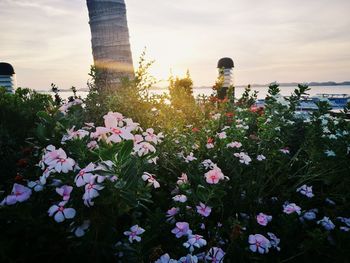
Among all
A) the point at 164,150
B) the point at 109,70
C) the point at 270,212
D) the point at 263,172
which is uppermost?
the point at 109,70

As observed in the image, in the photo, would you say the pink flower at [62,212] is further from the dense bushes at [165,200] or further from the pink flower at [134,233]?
the pink flower at [134,233]

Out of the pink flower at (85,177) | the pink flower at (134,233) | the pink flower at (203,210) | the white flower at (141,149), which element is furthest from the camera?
the pink flower at (203,210)

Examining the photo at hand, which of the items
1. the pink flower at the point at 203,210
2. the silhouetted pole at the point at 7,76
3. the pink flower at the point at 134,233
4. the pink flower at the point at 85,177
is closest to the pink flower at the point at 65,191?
the pink flower at the point at 85,177

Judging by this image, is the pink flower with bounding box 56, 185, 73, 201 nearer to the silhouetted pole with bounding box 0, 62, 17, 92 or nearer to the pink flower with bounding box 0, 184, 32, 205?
the pink flower with bounding box 0, 184, 32, 205

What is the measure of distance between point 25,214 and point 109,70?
9.84ft

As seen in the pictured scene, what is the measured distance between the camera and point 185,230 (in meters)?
1.86

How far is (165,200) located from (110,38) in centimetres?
275

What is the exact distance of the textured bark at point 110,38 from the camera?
4098mm

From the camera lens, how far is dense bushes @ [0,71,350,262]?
1.49m

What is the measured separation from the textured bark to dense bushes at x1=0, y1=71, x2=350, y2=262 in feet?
4.41

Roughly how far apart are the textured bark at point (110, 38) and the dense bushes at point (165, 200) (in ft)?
4.41

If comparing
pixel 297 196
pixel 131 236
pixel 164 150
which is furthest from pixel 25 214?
pixel 297 196

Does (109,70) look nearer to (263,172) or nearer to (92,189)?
(263,172)

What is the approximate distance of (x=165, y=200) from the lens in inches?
92.0
